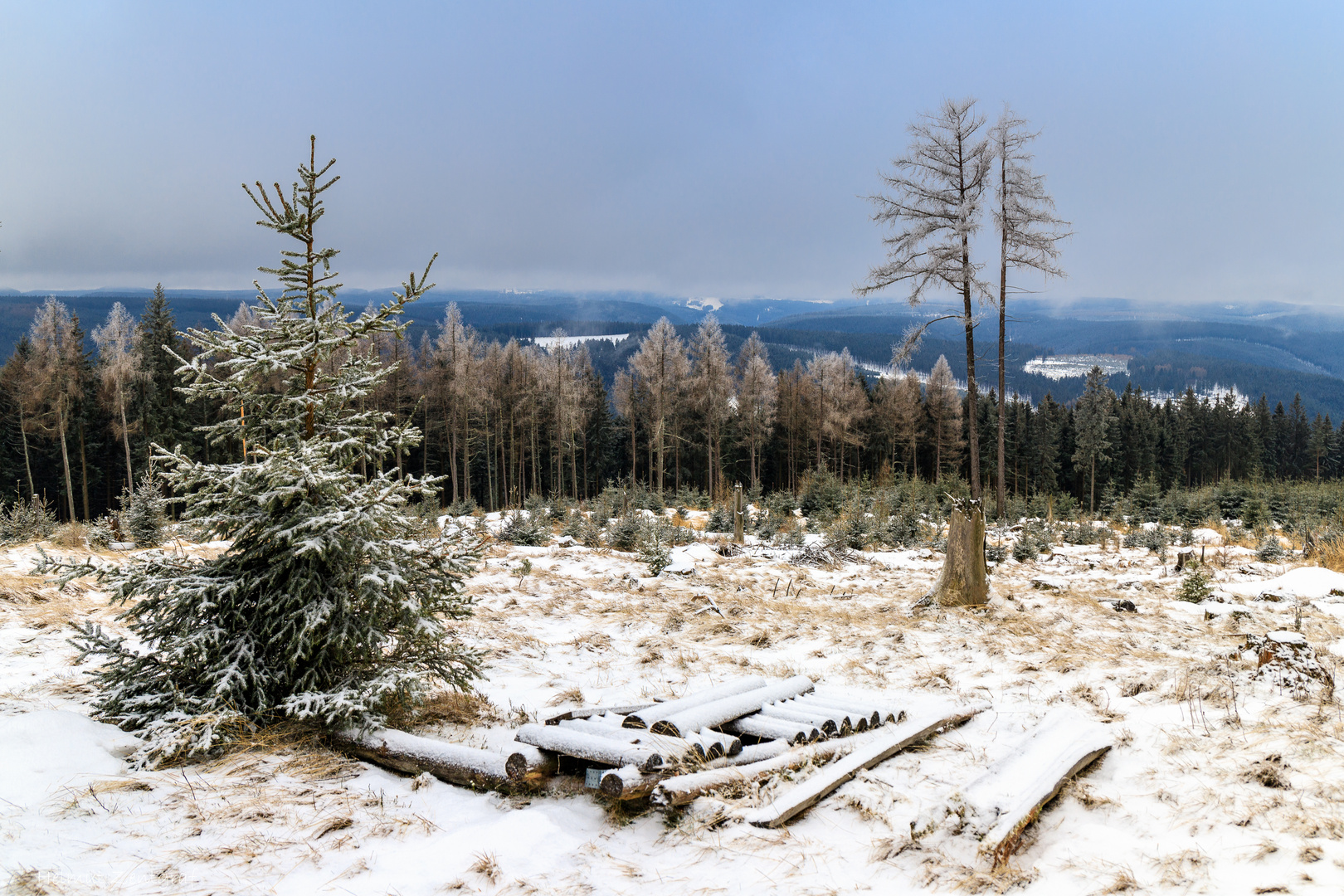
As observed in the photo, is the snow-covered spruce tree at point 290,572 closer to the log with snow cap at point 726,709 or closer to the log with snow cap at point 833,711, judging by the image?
the log with snow cap at point 726,709

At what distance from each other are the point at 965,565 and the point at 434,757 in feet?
22.5

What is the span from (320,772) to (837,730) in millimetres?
3027

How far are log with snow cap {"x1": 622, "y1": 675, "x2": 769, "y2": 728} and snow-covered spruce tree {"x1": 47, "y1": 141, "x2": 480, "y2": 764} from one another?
1252mm

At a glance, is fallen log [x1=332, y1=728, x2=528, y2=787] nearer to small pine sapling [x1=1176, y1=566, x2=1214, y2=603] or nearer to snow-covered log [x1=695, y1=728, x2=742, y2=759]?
snow-covered log [x1=695, y1=728, x2=742, y2=759]

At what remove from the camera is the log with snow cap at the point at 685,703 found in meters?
4.18

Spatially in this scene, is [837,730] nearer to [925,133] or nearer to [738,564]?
[738,564]

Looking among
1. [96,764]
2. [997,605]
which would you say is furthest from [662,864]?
[997,605]

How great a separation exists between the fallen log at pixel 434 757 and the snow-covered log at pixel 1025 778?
2.31 m

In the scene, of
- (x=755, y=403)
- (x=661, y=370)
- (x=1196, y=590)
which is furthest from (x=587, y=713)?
(x=755, y=403)

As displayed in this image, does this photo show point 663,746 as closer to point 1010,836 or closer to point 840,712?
point 840,712

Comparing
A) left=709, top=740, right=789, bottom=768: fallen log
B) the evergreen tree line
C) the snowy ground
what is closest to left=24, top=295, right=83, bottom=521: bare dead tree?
the evergreen tree line

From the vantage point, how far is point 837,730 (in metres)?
4.23

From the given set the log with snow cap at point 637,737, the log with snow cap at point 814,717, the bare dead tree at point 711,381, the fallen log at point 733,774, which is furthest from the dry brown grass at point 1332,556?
the bare dead tree at point 711,381

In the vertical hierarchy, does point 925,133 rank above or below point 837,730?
above
